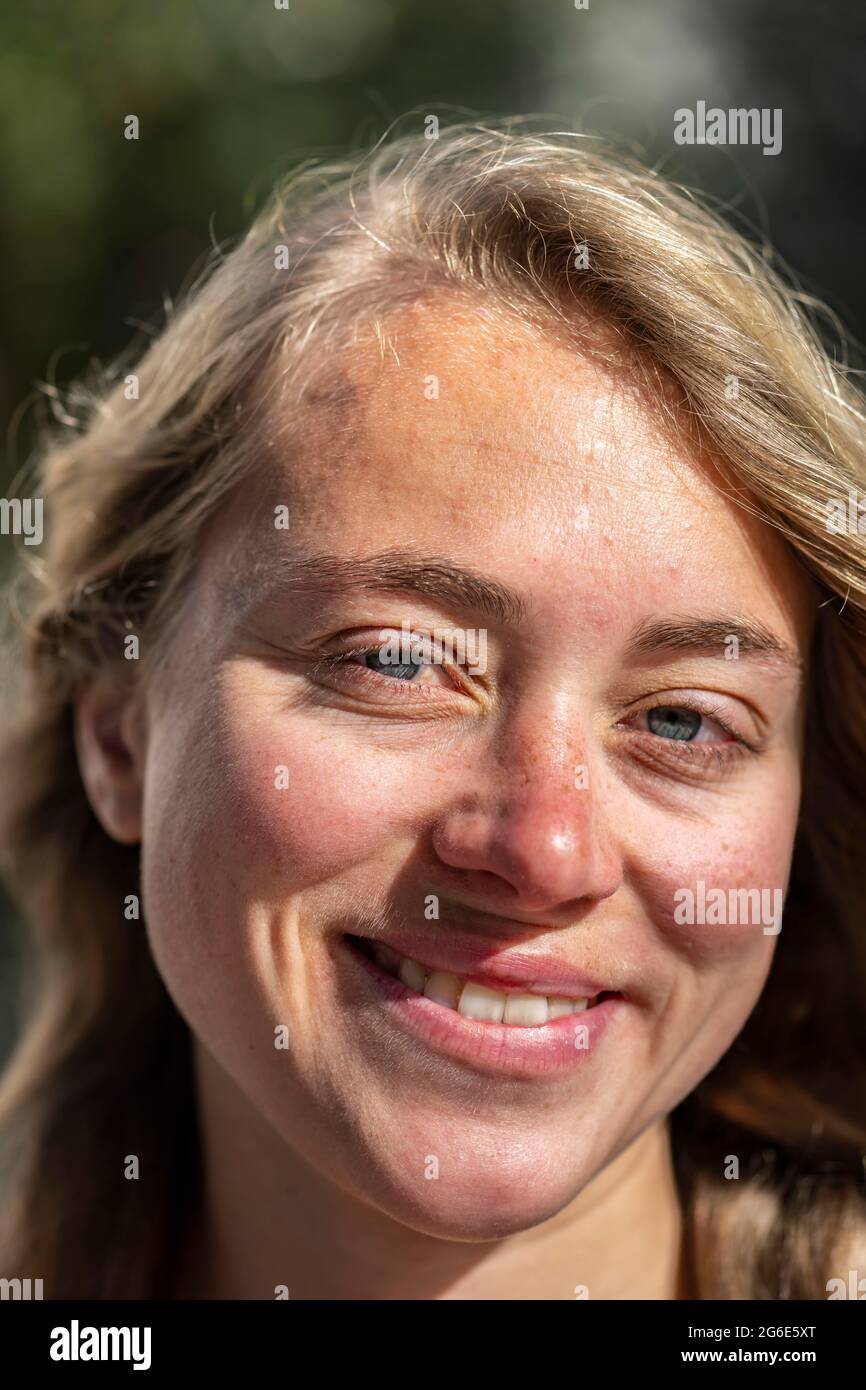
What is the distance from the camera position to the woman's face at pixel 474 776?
1857 mm

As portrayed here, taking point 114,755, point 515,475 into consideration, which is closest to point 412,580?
point 515,475

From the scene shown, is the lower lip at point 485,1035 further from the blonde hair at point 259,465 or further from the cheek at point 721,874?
the blonde hair at point 259,465

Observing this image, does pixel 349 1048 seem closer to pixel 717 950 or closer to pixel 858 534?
pixel 717 950

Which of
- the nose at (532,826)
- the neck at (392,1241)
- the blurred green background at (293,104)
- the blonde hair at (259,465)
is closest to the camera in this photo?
the nose at (532,826)

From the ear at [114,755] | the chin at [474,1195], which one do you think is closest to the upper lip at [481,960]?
Answer: the chin at [474,1195]

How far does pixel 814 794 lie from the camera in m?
2.46

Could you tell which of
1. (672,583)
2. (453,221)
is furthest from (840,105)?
(672,583)

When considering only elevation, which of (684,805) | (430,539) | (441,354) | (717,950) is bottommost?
(717,950)

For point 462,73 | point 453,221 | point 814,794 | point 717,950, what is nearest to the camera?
point 717,950

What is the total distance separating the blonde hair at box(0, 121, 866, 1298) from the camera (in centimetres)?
204

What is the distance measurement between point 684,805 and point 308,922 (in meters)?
0.58

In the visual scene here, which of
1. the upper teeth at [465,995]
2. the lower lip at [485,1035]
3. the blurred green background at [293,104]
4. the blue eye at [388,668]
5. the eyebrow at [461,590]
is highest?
the blurred green background at [293,104]

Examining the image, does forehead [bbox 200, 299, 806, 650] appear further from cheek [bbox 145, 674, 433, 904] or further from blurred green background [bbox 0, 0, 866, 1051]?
blurred green background [bbox 0, 0, 866, 1051]

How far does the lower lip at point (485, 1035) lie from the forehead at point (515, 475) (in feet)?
1.96
